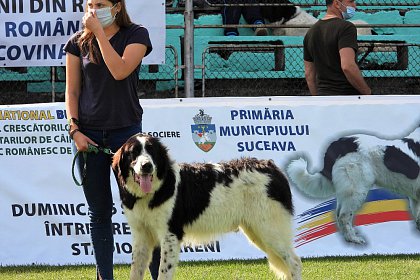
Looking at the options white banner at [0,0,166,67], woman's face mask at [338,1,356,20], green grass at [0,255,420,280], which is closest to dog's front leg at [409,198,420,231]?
green grass at [0,255,420,280]

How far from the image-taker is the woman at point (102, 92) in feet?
18.7

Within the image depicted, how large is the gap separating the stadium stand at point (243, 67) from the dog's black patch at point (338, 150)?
122 inches

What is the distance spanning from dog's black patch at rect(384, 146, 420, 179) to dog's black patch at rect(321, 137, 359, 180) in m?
0.33

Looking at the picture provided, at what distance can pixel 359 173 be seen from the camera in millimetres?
8234

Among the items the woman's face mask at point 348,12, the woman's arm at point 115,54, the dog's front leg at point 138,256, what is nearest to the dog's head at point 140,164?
the dog's front leg at point 138,256

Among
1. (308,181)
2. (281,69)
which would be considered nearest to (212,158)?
(308,181)

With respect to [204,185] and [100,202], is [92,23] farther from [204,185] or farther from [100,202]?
[204,185]

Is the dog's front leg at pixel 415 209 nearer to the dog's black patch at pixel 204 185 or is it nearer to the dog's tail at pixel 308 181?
the dog's tail at pixel 308 181

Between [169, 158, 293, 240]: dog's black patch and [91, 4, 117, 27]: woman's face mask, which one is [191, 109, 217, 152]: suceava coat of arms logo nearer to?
[169, 158, 293, 240]: dog's black patch

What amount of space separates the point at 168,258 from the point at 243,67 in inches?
245

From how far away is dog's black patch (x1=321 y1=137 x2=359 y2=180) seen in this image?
27.0ft

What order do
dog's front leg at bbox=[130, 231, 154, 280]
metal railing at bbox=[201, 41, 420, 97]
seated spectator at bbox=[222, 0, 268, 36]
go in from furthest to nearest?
seated spectator at bbox=[222, 0, 268, 36], metal railing at bbox=[201, 41, 420, 97], dog's front leg at bbox=[130, 231, 154, 280]

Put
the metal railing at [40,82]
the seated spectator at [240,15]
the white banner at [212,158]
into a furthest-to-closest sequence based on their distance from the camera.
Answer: the seated spectator at [240,15], the metal railing at [40,82], the white banner at [212,158]

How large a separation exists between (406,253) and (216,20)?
5252 millimetres
